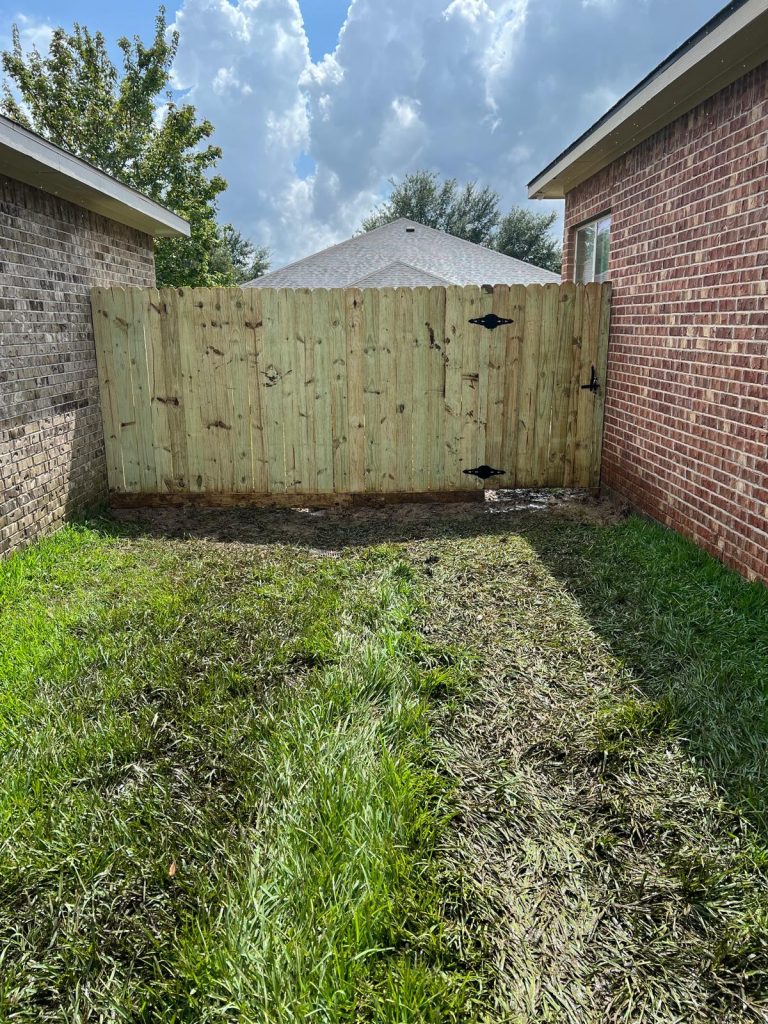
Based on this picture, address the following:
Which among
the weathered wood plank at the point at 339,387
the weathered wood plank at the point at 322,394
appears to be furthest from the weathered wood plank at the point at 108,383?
the weathered wood plank at the point at 339,387

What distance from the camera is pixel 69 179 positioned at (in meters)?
5.37

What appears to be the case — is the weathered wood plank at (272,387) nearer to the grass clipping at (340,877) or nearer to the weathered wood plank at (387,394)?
the weathered wood plank at (387,394)

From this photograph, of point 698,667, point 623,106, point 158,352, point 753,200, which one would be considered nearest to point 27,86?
point 158,352

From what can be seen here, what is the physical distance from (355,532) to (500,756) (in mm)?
3419

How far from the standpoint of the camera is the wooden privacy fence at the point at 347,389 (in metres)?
6.55

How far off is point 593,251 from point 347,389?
3201 mm

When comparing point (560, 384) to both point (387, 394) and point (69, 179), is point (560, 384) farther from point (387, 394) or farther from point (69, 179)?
point (69, 179)

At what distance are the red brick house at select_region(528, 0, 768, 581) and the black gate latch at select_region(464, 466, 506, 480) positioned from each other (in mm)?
994

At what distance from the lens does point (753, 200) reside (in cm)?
415

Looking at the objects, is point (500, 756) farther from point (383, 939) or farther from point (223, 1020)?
point (223, 1020)

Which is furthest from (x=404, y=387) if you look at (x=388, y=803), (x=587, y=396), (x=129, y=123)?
(x=129, y=123)

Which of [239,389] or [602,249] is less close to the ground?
[602,249]

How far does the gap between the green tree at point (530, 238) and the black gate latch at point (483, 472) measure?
34223 mm

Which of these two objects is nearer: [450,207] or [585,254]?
[585,254]
